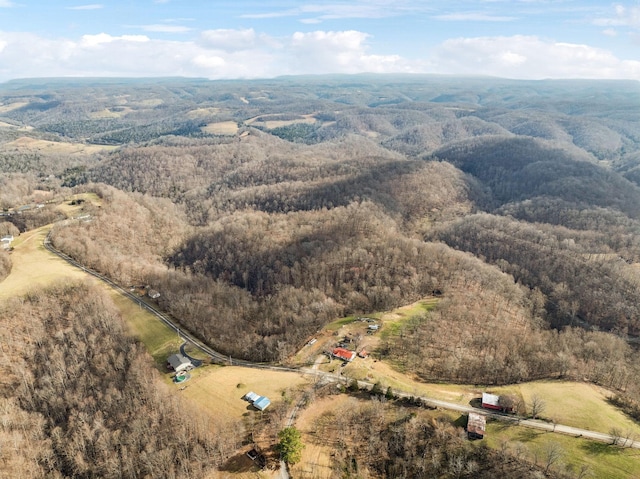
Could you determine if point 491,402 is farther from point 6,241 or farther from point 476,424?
point 6,241

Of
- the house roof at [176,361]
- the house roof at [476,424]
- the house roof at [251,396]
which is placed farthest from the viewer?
the house roof at [176,361]

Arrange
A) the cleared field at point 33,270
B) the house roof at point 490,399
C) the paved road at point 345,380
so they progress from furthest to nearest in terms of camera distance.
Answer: the cleared field at point 33,270
the house roof at point 490,399
the paved road at point 345,380

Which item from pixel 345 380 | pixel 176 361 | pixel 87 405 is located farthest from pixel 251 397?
pixel 87 405

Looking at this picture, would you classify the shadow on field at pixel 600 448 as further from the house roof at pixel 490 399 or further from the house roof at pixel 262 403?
the house roof at pixel 262 403

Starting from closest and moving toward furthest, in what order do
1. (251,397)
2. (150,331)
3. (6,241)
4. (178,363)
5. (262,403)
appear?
(262,403)
(251,397)
(178,363)
(150,331)
(6,241)

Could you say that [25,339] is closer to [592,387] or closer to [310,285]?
[310,285]

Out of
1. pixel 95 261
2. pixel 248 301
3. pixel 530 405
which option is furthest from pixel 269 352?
pixel 95 261

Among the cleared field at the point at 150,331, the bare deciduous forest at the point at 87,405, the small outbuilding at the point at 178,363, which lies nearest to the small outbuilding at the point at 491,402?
the bare deciduous forest at the point at 87,405
